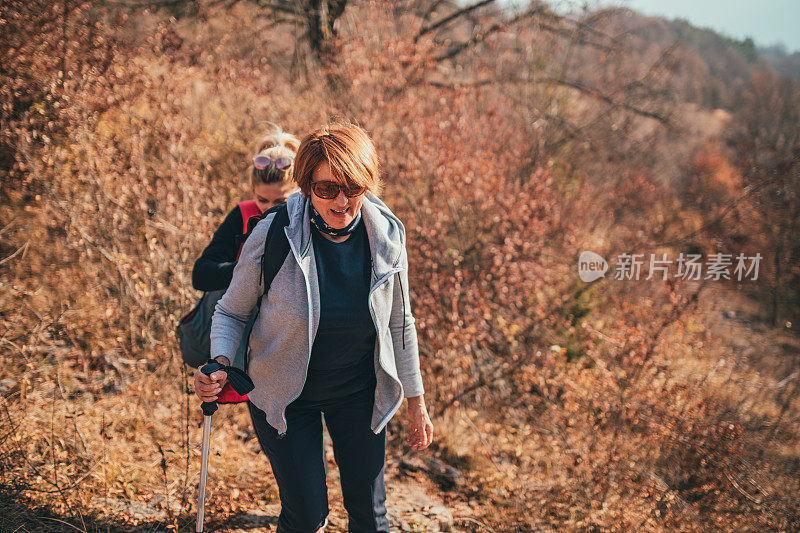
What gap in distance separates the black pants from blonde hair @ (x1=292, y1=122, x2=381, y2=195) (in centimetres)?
78

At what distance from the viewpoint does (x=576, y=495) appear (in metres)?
3.78

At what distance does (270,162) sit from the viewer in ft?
→ 8.25

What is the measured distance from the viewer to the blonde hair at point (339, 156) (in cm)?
174

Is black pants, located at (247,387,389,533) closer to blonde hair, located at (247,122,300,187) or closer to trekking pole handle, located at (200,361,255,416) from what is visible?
trekking pole handle, located at (200,361,255,416)

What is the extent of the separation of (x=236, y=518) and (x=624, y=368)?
11.3 feet

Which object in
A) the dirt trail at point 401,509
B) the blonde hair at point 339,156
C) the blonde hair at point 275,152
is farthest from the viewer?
the dirt trail at point 401,509

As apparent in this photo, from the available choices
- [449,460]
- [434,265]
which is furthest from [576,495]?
[434,265]

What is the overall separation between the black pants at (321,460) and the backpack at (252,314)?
18 centimetres

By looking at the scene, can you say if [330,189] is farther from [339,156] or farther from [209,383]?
[209,383]

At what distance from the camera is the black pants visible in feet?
6.12
